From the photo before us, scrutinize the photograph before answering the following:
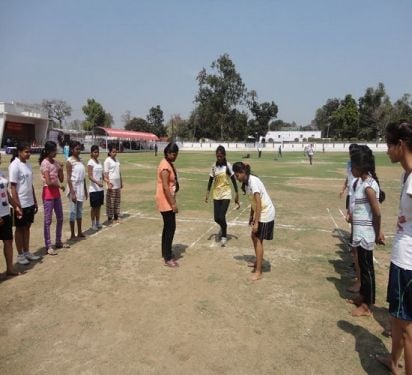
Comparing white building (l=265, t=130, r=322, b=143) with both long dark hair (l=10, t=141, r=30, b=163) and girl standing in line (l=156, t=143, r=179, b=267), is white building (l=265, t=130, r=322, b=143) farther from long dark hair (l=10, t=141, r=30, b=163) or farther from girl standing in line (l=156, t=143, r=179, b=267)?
long dark hair (l=10, t=141, r=30, b=163)

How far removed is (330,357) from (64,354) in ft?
8.31

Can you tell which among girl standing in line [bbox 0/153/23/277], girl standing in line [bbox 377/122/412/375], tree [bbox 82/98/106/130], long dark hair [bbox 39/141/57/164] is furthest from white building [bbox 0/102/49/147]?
girl standing in line [bbox 377/122/412/375]

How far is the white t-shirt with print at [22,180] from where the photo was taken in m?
5.43

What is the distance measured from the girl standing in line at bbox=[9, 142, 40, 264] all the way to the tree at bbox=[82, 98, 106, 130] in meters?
69.8

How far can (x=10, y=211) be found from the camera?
5.21 metres

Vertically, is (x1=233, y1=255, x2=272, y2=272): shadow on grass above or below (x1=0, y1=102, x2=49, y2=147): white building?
below

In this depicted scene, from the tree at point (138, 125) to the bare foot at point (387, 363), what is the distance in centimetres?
8888

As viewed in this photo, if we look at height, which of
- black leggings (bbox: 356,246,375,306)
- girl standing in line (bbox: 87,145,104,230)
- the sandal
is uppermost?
girl standing in line (bbox: 87,145,104,230)

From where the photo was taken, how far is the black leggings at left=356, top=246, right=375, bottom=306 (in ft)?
13.5

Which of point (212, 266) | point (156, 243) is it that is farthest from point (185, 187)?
point (212, 266)

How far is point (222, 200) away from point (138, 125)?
3369 inches

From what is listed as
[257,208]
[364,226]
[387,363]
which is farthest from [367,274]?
[257,208]

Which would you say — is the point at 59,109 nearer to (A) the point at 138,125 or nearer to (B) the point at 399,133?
(A) the point at 138,125

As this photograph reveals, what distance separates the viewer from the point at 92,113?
72125 millimetres
